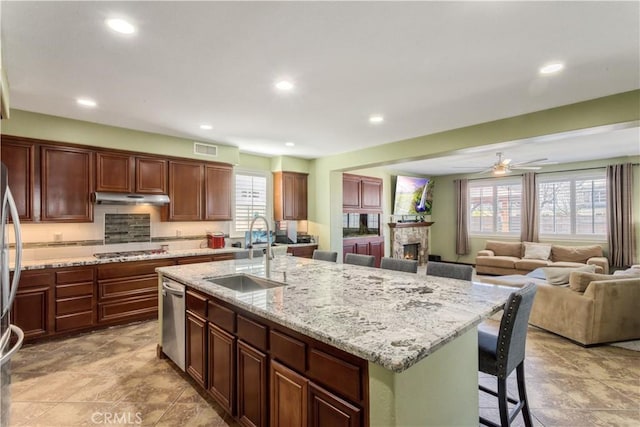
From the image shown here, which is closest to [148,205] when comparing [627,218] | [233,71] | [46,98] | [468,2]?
[46,98]

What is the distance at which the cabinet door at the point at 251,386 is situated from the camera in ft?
5.93

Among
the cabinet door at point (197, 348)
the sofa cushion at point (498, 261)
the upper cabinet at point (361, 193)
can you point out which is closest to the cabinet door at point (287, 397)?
the cabinet door at point (197, 348)

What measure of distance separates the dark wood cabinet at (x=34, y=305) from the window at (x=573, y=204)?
9.43 meters

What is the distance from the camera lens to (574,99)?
321cm

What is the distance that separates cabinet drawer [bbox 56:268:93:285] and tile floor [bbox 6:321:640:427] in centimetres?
71

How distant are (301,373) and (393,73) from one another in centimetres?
240

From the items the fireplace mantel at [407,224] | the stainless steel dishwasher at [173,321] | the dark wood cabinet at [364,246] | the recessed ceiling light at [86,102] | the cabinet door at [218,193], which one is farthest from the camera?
the fireplace mantel at [407,224]

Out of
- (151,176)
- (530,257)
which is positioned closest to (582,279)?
(530,257)

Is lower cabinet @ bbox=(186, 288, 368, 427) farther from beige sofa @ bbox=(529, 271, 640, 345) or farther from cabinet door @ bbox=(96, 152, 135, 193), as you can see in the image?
beige sofa @ bbox=(529, 271, 640, 345)

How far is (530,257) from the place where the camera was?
6953 millimetres

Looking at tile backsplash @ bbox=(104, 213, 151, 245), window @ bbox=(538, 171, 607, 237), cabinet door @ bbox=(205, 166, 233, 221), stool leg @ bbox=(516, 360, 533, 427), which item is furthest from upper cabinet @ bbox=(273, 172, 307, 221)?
window @ bbox=(538, 171, 607, 237)

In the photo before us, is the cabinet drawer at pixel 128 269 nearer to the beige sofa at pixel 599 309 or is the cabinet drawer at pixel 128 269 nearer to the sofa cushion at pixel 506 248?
the beige sofa at pixel 599 309

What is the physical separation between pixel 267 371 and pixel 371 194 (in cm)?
610

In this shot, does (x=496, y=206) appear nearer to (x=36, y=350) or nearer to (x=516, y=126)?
(x=516, y=126)
